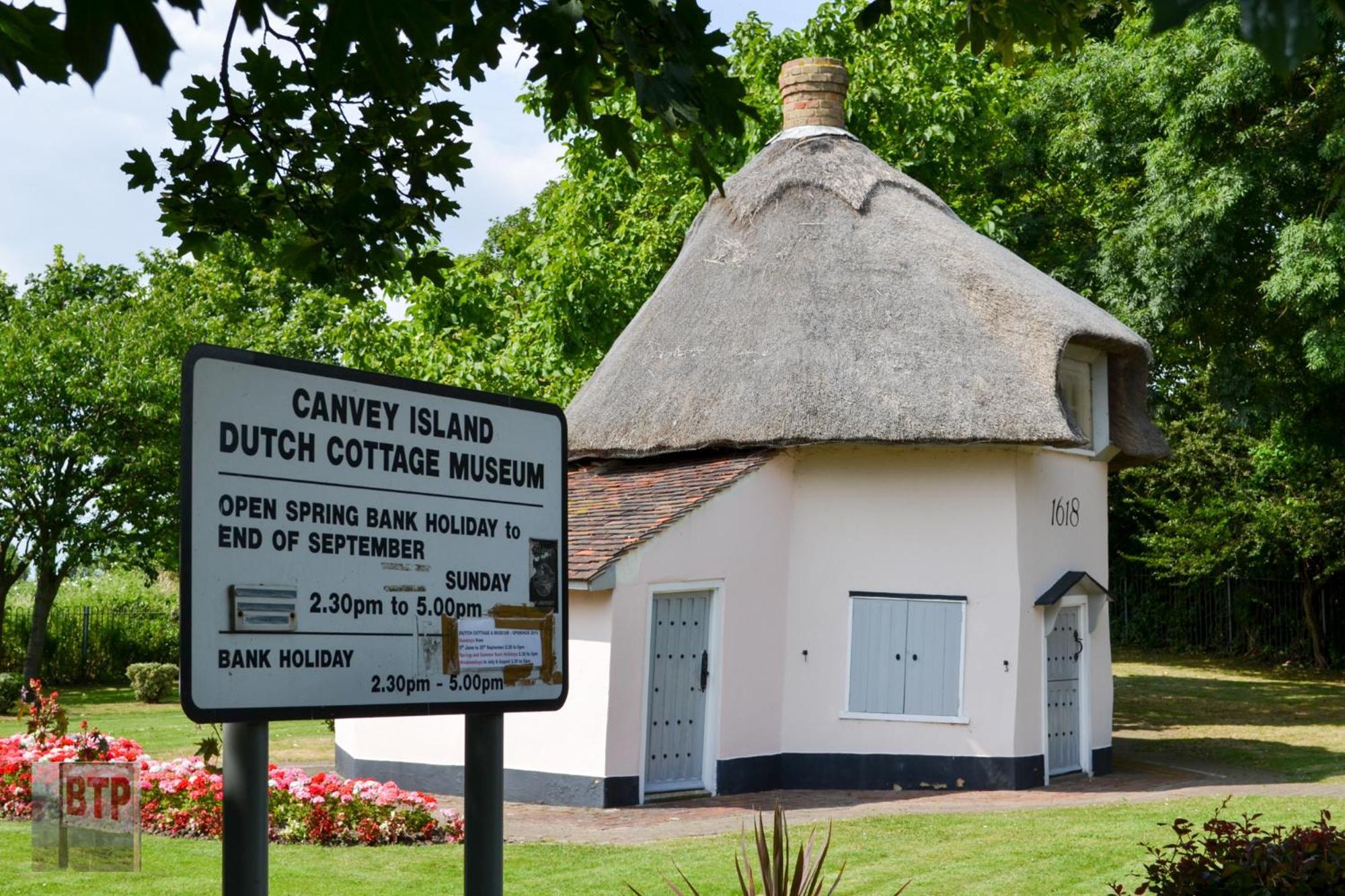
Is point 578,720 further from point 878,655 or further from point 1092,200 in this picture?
point 1092,200

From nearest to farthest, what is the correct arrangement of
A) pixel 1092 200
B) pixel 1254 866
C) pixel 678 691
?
pixel 1254 866 → pixel 678 691 → pixel 1092 200

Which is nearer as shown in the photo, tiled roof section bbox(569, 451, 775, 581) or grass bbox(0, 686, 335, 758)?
tiled roof section bbox(569, 451, 775, 581)

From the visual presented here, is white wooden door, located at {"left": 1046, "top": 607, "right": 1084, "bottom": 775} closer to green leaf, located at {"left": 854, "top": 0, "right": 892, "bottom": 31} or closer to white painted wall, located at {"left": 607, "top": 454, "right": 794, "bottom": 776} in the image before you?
white painted wall, located at {"left": 607, "top": 454, "right": 794, "bottom": 776}

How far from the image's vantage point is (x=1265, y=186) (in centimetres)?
1970

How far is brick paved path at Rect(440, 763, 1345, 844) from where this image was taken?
13.0 m

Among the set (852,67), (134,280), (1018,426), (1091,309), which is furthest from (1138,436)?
(134,280)

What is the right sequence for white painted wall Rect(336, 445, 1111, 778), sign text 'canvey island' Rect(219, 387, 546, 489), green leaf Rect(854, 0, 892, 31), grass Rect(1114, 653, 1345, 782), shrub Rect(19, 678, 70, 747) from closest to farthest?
1. sign text 'canvey island' Rect(219, 387, 546, 489)
2. green leaf Rect(854, 0, 892, 31)
3. shrub Rect(19, 678, 70, 747)
4. white painted wall Rect(336, 445, 1111, 778)
5. grass Rect(1114, 653, 1345, 782)

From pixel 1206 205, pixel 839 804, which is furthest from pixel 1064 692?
pixel 1206 205

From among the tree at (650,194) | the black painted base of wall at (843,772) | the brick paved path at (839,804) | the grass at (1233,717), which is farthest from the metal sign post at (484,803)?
the tree at (650,194)

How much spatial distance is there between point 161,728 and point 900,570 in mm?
13146

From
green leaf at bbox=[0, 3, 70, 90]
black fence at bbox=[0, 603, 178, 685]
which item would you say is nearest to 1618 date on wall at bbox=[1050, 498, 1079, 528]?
green leaf at bbox=[0, 3, 70, 90]

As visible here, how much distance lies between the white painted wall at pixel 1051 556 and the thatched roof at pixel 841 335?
908 millimetres

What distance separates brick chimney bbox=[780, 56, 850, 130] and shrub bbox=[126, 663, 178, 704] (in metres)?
17.3

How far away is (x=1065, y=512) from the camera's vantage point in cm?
1738
